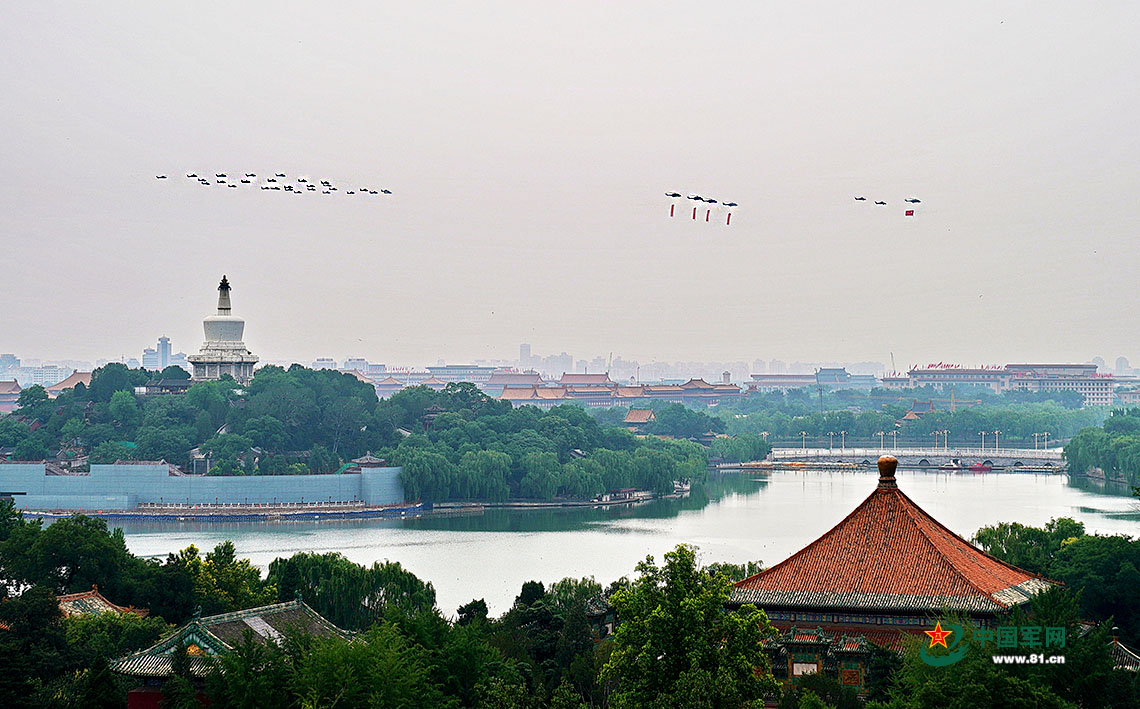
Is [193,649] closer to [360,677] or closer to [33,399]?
[360,677]

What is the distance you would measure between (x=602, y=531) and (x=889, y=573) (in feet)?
80.1

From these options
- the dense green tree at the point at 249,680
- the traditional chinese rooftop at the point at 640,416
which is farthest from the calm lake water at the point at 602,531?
the traditional chinese rooftop at the point at 640,416

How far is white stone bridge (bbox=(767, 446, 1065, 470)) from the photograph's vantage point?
59438 millimetres

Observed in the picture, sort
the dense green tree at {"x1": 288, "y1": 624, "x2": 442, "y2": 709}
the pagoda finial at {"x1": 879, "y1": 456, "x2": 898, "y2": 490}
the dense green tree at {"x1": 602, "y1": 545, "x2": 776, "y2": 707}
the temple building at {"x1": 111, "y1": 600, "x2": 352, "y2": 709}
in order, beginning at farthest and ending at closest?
the pagoda finial at {"x1": 879, "y1": 456, "x2": 898, "y2": 490}
the temple building at {"x1": 111, "y1": 600, "x2": 352, "y2": 709}
the dense green tree at {"x1": 288, "y1": 624, "x2": 442, "y2": 709}
the dense green tree at {"x1": 602, "y1": 545, "x2": 776, "y2": 707}

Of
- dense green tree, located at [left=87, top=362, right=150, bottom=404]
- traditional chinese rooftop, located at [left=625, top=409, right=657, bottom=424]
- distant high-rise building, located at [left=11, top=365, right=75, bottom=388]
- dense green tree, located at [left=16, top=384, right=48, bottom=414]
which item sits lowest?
traditional chinese rooftop, located at [left=625, top=409, right=657, bottom=424]

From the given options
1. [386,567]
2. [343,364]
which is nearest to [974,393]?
[343,364]

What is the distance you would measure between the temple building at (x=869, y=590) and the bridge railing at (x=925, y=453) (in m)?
49.4

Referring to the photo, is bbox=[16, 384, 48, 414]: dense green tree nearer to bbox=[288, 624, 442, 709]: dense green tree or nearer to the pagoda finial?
bbox=[288, 624, 442, 709]: dense green tree

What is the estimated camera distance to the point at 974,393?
10944cm

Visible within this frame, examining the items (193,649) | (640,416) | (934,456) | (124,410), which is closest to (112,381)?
(124,410)

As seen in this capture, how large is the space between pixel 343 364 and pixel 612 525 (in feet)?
395

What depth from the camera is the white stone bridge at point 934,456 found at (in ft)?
195

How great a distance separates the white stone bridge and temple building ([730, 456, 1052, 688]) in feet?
157

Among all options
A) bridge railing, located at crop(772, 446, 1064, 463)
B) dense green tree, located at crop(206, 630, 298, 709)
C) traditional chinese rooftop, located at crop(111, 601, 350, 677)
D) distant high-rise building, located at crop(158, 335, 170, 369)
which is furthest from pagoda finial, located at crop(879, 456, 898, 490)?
distant high-rise building, located at crop(158, 335, 170, 369)
